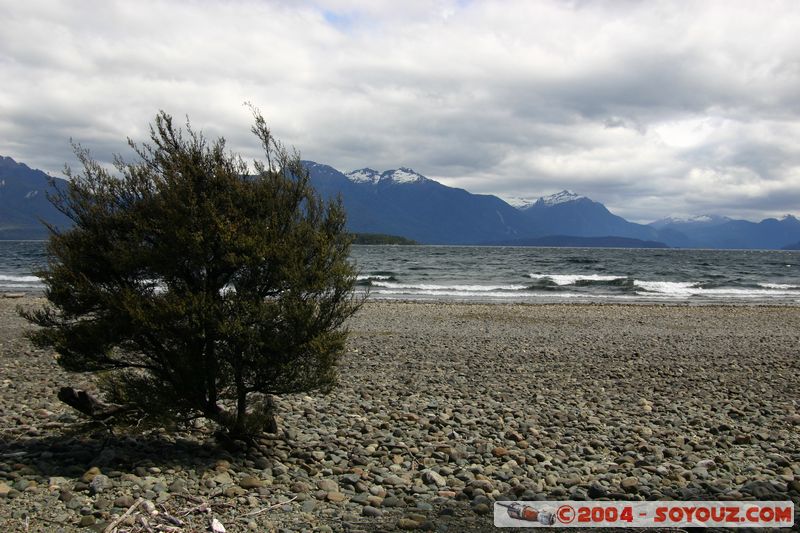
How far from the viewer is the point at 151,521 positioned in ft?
16.6

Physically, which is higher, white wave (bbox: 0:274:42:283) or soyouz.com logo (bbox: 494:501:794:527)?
soyouz.com logo (bbox: 494:501:794:527)

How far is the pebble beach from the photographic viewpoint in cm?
552

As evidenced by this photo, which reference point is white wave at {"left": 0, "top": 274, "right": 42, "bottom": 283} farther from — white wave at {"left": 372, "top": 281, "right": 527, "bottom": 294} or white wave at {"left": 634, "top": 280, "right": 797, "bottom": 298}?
white wave at {"left": 634, "top": 280, "right": 797, "bottom": 298}

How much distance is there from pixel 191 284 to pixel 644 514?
5493mm

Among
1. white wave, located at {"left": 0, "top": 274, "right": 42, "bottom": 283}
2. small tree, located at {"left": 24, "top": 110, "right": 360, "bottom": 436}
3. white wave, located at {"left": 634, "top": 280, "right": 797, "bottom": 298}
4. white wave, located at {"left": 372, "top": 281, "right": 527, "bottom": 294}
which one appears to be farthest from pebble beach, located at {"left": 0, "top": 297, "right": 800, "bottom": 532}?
white wave, located at {"left": 0, "top": 274, "right": 42, "bottom": 283}

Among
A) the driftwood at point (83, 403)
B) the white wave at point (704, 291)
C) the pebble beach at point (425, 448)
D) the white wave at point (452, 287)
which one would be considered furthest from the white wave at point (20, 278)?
the white wave at point (704, 291)

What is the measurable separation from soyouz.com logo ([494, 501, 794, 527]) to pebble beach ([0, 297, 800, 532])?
8.2 inches

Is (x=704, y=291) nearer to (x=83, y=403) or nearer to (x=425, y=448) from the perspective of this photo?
(x=425, y=448)

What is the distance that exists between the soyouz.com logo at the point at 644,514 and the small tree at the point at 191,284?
2.64 m

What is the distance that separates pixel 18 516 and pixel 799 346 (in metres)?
19.9

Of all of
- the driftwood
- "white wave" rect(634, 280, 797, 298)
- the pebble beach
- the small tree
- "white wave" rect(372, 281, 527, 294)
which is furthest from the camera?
"white wave" rect(372, 281, 527, 294)

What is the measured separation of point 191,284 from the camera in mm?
6465

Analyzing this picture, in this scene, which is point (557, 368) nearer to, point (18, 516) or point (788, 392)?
point (788, 392)

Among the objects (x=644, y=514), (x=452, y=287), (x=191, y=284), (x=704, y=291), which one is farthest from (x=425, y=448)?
(x=704, y=291)
